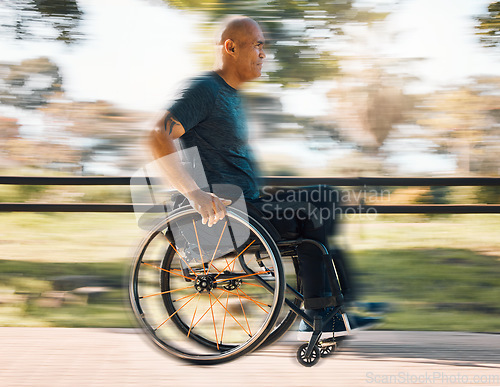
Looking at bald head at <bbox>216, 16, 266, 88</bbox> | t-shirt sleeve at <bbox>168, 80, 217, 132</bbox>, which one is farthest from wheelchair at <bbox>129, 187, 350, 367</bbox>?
bald head at <bbox>216, 16, 266, 88</bbox>

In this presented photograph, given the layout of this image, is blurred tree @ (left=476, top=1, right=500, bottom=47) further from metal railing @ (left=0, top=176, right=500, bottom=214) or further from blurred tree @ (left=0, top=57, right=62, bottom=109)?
blurred tree @ (left=0, top=57, right=62, bottom=109)

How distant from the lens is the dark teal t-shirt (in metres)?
2.18

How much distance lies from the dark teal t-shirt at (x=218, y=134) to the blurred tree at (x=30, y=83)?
3.13 metres

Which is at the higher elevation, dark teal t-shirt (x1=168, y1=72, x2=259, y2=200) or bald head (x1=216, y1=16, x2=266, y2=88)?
bald head (x1=216, y1=16, x2=266, y2=88)

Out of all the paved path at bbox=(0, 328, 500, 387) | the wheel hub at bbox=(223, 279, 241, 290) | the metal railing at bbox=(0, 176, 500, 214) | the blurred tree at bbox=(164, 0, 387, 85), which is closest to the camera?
the wheel hub at bbox=(223, 279, 241, 290)

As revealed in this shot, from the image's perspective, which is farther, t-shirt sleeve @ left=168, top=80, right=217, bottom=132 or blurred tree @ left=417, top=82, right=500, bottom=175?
blurred tree @ left=417, top=82, right=500, bottom=175

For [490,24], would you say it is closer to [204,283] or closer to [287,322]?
[287,322]

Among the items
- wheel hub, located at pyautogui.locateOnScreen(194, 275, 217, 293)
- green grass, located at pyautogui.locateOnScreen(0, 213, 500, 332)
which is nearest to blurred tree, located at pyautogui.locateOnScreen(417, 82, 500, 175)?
green grass, located at pyautogui.locateOnScreen(0, 213, 500, 332)

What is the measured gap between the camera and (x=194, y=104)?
2133mm

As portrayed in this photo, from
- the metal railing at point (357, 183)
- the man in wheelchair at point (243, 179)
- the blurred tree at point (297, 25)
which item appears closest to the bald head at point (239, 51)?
the man in wheelchair at point (243, 179)

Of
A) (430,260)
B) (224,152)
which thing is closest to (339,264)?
(224,152)

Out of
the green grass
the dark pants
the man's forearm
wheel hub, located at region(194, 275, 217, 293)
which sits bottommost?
the green grass

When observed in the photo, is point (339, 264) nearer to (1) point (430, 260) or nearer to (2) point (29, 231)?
(1) point (430, 260)

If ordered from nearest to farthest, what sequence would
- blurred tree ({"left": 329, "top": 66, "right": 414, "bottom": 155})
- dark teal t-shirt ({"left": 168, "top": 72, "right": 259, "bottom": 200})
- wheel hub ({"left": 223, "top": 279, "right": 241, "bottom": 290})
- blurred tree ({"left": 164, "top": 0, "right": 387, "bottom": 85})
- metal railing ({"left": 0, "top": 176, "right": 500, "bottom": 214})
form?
dark teal t-shirt ({"left": 168, "top": 72, "right": 259, "bottom": 200})
wheel hub ({"left": 223, "top": 279, "right": 241, "bottom": 290})
metal railing ({"left": 0, "top": 176, "right": 500, "bottom": 214})
blurred tree ({"left": 164, "top": 0, "right": 387, "bottom": 85})
blurred tree ({"left": 329, "top": 66, "right": 414, "bottom": 155})
